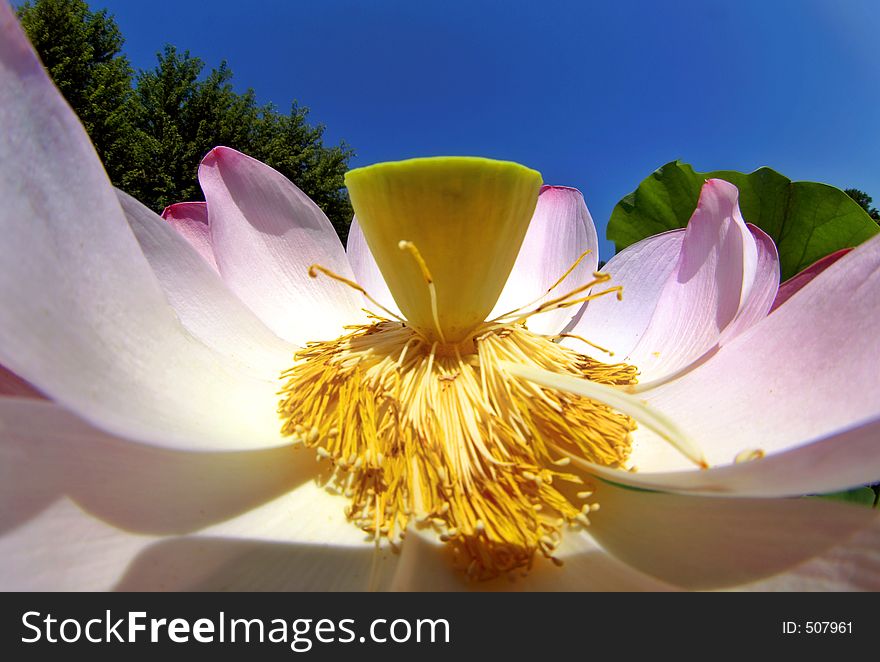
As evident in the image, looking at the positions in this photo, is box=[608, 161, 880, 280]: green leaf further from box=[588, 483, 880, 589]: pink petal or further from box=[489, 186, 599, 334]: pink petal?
box=[588, 483, 880, 589]: pink petal

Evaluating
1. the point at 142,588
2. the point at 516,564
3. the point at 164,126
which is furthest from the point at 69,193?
the point at 164,126

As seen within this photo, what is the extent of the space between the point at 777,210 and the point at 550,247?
336 millimetres

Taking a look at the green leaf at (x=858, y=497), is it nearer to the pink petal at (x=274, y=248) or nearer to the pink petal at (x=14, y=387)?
the pink petal at (x=274, y=248)

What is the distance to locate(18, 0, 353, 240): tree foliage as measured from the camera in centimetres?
1179

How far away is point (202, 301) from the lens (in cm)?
69

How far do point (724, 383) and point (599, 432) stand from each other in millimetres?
131

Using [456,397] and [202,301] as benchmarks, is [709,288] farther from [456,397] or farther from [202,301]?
[202,301]

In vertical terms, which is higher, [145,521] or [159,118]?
[159,118]

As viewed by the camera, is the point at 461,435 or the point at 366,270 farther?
the point at 366,270

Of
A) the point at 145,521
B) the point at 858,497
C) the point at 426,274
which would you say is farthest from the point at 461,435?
the point at 858,497

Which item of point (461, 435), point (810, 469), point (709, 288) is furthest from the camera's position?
point (709, 288)

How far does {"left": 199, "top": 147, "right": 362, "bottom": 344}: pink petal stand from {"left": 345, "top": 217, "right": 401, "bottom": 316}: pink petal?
0.04 meters

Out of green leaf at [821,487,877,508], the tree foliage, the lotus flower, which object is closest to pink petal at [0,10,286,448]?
the lotus flower

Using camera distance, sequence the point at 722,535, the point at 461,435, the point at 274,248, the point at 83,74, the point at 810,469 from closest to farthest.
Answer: the point at 810,469
the point at 722,535
the point at 461,435
the point at 274,248
the point at 83,74
